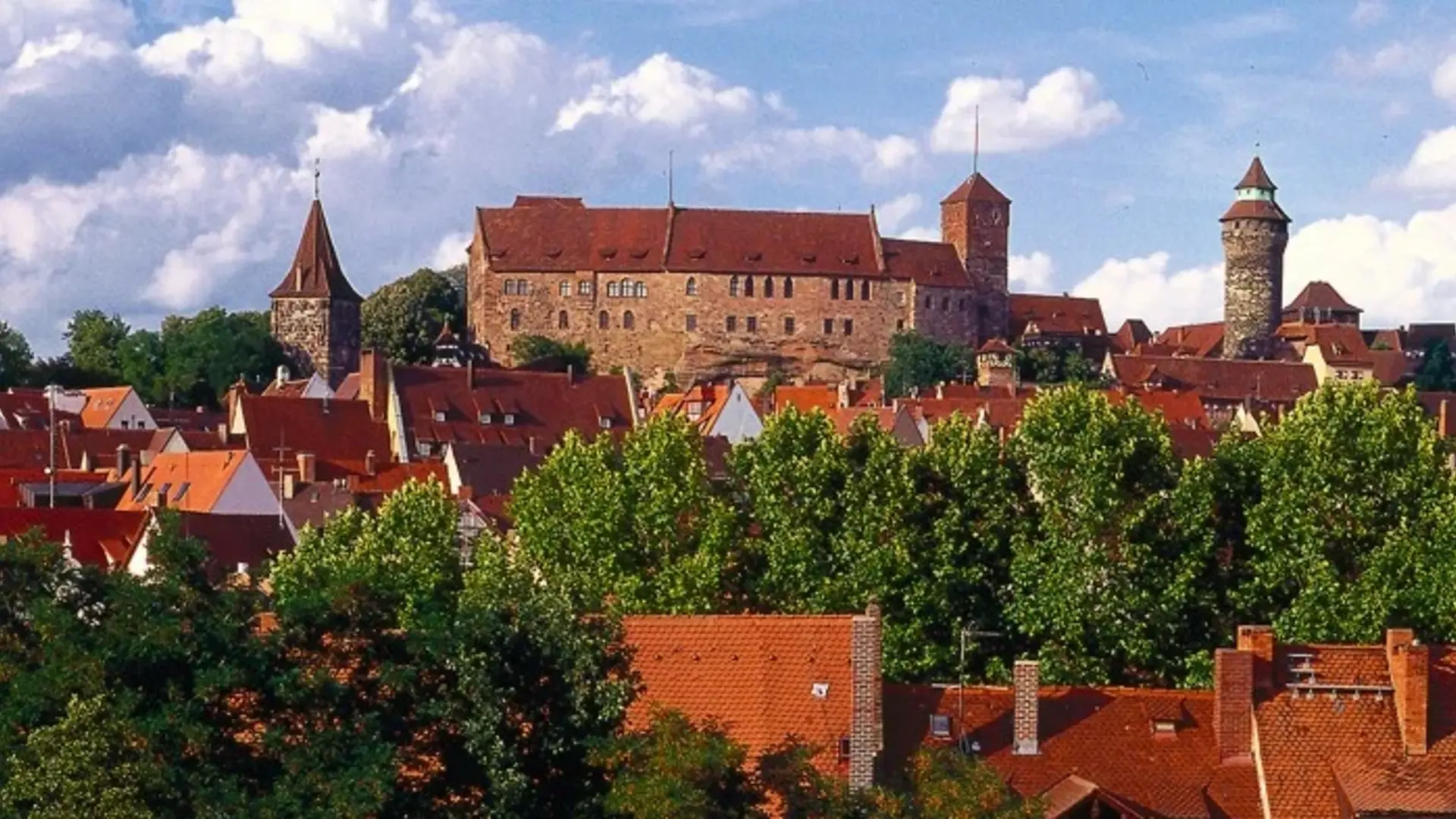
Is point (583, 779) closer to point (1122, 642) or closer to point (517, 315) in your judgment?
point (1122, 642)

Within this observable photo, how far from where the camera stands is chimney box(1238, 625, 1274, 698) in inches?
1655

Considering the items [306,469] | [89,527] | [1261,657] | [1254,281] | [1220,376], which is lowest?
[1261,657]

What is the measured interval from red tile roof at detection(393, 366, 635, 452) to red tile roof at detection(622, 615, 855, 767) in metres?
80.6

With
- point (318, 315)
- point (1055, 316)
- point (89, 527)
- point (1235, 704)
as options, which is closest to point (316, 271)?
point (318, 315)

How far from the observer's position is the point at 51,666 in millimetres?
32094

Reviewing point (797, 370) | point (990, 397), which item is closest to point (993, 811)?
point (990, 397)

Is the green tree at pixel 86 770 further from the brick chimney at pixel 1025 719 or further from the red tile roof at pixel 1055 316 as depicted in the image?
the red tile roof at pixel 1055 316

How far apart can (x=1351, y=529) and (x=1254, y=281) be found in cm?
12138

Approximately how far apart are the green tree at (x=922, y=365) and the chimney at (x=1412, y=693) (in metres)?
113

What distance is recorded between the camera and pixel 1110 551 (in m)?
57.6

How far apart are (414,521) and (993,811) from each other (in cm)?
3159

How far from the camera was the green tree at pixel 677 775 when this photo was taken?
103 ft

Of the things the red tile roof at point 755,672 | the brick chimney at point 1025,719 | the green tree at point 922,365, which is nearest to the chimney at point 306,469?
the green tree at point 922,365

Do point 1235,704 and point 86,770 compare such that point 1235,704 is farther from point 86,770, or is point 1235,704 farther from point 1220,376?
point 1220,376
